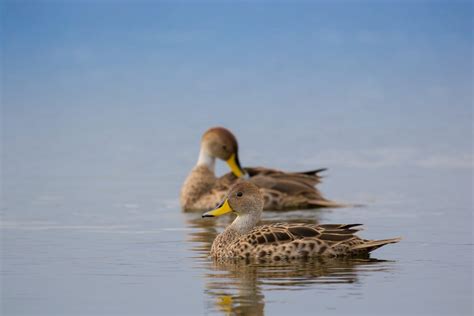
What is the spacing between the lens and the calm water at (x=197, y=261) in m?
10.5

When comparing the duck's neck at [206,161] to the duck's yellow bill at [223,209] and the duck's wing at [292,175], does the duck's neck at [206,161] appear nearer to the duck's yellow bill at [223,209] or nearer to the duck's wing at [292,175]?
the duck's wing at [292,175]

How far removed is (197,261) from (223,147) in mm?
6694

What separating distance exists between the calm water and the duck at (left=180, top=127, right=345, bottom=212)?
16.6 inches

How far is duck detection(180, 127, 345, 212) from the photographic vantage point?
715 inches

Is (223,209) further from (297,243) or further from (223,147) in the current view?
(223,147)

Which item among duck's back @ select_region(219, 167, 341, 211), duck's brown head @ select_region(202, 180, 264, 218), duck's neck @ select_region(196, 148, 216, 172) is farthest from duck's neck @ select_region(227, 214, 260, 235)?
duck's neck @ select_region(196, 148, 216, 172)

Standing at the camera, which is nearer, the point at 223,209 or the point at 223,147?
the point at 223,209

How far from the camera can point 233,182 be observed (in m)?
18.9

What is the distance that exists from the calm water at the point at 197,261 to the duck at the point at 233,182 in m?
0.42

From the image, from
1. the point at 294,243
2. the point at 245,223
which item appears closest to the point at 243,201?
the point at 245,223

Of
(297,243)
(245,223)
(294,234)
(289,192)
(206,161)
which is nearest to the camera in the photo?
(297,243)

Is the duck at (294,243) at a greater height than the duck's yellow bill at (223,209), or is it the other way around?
the duck's yellow bill at (223,209)

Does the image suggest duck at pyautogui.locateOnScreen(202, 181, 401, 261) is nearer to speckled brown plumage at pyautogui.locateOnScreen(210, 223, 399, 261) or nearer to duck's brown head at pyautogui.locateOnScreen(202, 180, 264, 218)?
speckled brown plumage at pyautogui.locateOnScreen(210, 223, 399, 261)

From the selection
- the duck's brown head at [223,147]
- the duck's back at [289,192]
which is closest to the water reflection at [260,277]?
the duck's back at [289,192]
